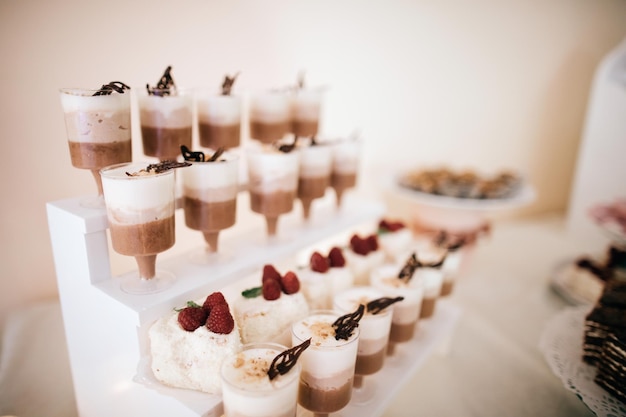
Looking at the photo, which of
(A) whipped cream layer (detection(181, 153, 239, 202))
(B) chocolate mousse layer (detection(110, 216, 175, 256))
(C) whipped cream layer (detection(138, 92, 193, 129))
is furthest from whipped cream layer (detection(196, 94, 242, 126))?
(B) chocolate mousse layer (detection(110, 216, 175, 256))

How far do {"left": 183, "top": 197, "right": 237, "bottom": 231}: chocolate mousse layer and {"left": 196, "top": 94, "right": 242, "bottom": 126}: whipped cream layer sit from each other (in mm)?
333

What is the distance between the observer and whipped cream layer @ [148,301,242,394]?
1059 millimetres

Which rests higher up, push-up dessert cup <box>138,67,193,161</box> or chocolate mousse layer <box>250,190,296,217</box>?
push-up dessert cup <box>138,67,193,161</box>

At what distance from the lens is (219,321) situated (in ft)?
3.50

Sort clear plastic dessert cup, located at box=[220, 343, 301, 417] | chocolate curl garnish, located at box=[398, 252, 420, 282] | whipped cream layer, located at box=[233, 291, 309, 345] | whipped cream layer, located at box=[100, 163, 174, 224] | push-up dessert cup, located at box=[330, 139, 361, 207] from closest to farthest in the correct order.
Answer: clear plastic dessert cup, located at box=[220, 343, 301, 417] → whipped cream layer, located at box=[100, 163, 174, 224] → whipped cream layer, located at box=[233, 291, 309, 345] → chocolate curl garnish, located at box=[398, 252, 420, 282] → push-up dessert cup, located at box=[330, 139, 361, 207]

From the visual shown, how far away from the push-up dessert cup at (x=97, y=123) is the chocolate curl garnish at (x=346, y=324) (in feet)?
2.61

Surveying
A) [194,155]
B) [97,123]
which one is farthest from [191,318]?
[97,123]

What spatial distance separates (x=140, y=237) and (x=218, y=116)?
558mm

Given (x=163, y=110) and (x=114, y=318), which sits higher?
(x=163, y=110)

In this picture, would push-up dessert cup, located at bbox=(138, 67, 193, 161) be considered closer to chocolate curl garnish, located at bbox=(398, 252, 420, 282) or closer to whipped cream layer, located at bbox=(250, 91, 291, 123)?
whipped cream layer, located at bbox=(250, 91, 291, 123)

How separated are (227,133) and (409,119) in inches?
72.5

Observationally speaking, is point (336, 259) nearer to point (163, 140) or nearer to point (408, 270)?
point (408, 270)

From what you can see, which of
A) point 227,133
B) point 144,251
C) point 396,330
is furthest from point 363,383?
point 227,133

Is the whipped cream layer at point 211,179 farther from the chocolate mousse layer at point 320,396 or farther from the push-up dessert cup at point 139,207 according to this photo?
the chocolate mousse layer at point 320,396
